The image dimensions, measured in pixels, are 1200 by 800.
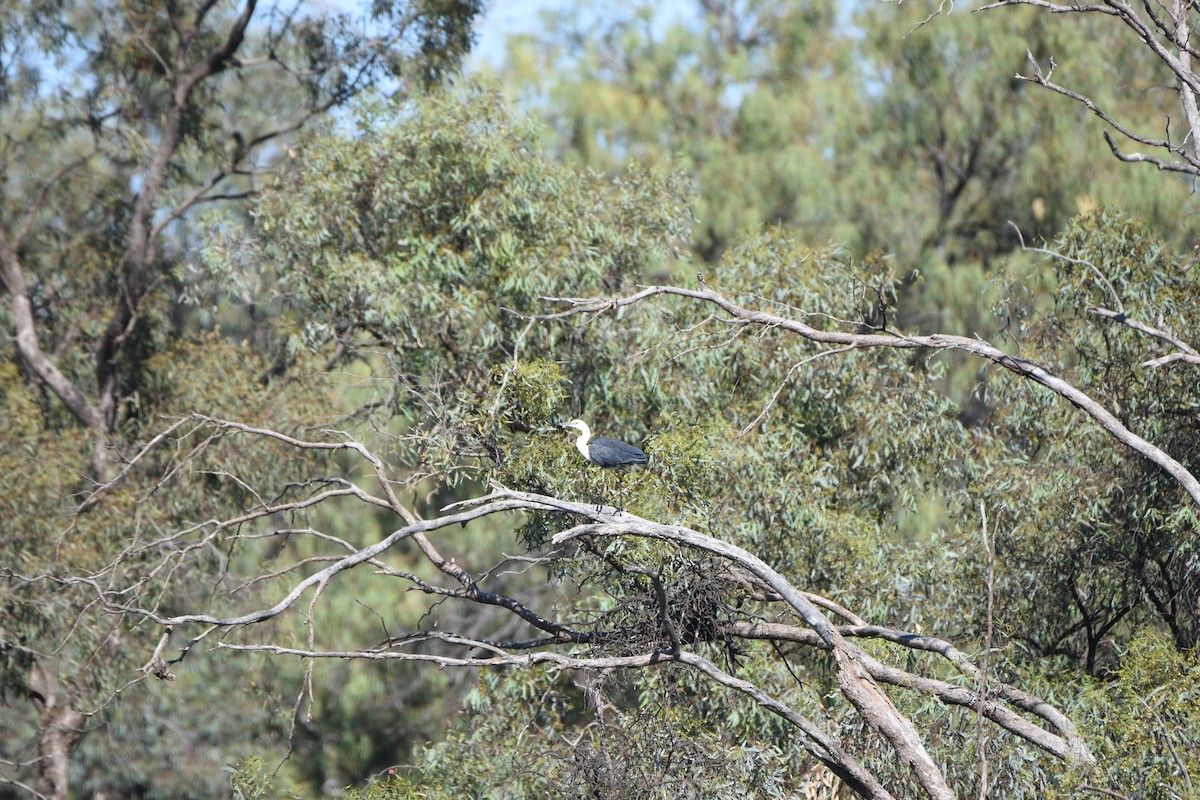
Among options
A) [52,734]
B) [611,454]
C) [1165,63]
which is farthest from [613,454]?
[52,734]

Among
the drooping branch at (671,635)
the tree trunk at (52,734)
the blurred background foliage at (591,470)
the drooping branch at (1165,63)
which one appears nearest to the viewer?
the drooping branch at (671,635)

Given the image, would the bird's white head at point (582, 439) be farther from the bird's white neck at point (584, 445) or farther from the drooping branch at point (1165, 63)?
the drooping branch at point (1165, 63)

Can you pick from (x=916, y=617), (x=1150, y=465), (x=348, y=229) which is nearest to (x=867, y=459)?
→ (x=916, y=617)

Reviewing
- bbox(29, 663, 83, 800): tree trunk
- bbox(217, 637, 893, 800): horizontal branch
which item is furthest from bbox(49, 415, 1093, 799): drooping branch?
bbox(29, 663, 83, 800): tree trunk

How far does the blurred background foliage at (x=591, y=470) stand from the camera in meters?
8.88

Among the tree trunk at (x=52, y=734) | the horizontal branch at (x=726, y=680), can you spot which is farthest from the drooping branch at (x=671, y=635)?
the tree trunk at (x=52, y=734)

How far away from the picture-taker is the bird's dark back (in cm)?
852

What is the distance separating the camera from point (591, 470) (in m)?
8.97

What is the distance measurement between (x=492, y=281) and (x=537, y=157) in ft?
4.32

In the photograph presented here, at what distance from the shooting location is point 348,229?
1241cm

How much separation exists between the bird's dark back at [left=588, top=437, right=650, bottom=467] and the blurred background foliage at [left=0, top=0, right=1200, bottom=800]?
20 centimetres

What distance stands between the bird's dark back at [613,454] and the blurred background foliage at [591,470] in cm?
20

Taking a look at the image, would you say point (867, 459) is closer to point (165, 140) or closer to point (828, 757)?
point (828, 757)

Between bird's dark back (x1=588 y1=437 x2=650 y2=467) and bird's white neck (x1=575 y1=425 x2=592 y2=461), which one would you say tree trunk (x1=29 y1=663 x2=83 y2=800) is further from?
bird's dark back (x1=588 y1=437 x2=650 y2=467)
